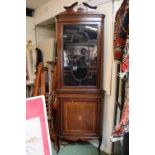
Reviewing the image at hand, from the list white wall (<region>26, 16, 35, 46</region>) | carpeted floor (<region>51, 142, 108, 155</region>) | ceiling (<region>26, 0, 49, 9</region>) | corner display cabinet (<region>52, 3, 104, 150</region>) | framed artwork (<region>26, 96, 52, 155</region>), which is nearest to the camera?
framed artwork (<region>26, 96, 52, 155</region>)

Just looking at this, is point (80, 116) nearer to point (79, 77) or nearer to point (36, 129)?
point (79, 77)

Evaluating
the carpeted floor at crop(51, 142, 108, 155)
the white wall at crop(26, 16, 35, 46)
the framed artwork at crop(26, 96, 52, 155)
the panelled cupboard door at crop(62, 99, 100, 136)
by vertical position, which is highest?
the white wall at crop(26, 16, 35, 46)

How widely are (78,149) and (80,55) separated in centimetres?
125

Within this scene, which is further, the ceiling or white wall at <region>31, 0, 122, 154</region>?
the ceiling

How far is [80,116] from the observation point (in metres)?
2.42

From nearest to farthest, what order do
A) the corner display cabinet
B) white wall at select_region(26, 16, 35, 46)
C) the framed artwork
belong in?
1. the framed artwork
2. the corner display cabinet
3. white wall at select_region(26, 16, 35, 46)

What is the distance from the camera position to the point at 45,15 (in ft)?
11.4

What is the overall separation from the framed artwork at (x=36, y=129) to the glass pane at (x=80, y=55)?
1.70m

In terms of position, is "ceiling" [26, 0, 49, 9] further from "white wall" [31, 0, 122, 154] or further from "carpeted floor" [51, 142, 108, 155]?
"carpeted floor" [51, 142, 108, 155]

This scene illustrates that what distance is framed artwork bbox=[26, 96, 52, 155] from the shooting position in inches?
28.5

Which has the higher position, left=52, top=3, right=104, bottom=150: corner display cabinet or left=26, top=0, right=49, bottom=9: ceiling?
left=26, top=0, right=49, bottom=9: ceiling

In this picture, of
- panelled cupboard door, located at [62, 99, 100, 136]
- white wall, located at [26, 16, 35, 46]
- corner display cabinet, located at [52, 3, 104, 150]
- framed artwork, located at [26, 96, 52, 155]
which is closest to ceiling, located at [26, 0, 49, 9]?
white wall, located at [26, 16, 35, 46]

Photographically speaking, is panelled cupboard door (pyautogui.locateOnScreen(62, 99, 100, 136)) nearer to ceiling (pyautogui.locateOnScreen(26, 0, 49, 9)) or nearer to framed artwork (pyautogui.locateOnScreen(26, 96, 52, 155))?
framed artwork (pyautogui.locateOnScreen(26, 96, 52, 155))
